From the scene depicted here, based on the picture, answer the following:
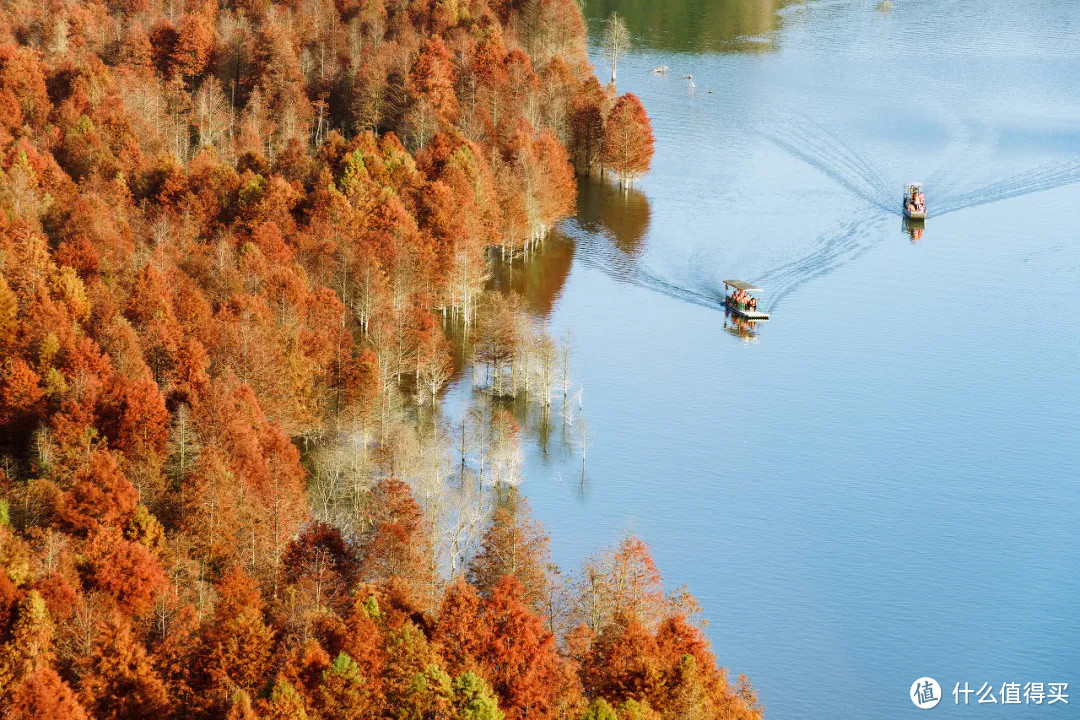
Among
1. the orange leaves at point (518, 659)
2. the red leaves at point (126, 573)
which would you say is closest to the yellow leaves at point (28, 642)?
the red leaves at point (126, 573)

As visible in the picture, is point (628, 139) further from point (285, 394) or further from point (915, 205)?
point (285, 394)

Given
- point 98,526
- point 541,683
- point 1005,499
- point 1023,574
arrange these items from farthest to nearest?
point 1005,499, point 1023,574, point 98,526, point 541,683

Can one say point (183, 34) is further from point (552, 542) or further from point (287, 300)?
point (552, 542)

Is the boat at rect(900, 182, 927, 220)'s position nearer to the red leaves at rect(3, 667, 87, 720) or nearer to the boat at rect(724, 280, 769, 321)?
the boat at rect(724, 280, 769, 321)

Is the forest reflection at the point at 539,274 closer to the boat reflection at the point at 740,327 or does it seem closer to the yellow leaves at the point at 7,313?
the boat reflection at the point at 740,327

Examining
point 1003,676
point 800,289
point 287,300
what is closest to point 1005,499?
point 1003,676

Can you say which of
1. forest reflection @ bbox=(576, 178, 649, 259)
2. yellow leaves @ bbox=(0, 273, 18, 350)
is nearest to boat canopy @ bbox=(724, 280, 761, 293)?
forest reflection @ bbox=(576, 178, 649, 259)
